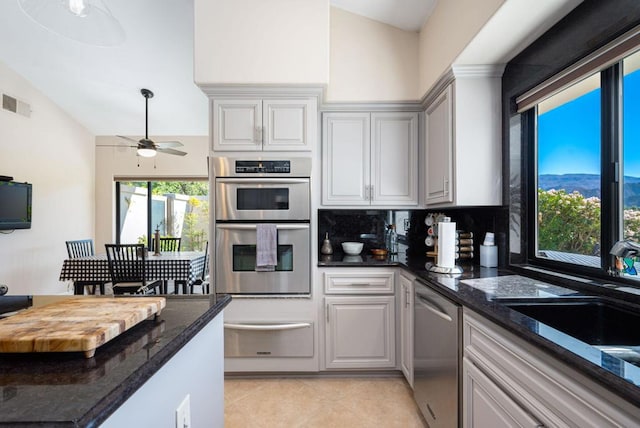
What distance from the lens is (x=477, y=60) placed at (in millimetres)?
1961

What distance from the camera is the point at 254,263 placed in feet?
7.85

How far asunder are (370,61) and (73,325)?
2646mm

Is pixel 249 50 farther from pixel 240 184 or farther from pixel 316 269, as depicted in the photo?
pixel 316 269

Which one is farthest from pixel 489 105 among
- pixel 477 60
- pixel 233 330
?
pixel 233 330

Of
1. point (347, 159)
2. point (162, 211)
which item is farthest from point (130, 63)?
point (347, 159)

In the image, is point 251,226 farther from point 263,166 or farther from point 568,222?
point 568,222

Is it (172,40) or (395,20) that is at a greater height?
(172,40)

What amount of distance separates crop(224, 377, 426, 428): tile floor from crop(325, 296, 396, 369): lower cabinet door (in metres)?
0.15

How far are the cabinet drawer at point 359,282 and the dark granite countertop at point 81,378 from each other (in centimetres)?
161

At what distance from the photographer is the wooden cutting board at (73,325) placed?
64 cm

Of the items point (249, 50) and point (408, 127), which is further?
point (408, 127)

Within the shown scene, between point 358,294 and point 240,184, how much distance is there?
125cm

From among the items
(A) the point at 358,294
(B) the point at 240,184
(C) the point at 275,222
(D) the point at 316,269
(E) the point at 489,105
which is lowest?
(A) the point at 358,294

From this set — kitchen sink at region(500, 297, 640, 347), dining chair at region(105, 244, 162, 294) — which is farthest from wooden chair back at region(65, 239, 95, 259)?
kitchen sink at region(500, 297, 640, 347)
